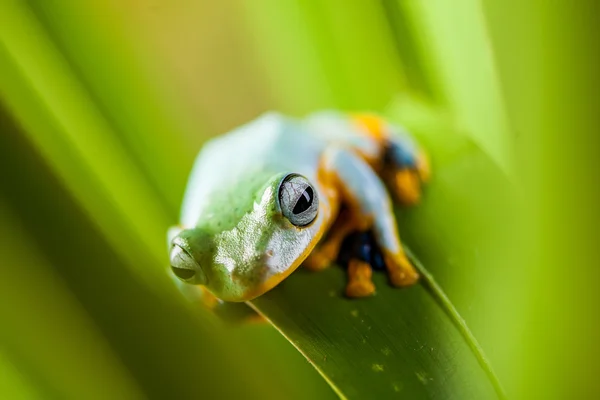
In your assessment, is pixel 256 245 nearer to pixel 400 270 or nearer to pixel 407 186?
pixel 400 270

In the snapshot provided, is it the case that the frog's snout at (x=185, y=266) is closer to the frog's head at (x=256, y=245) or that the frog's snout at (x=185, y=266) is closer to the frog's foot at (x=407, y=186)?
the frog's head at (x=256, y=245)

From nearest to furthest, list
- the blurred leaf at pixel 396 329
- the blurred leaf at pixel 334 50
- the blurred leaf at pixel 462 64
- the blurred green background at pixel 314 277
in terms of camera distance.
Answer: the blurred leaf at pixel 396 329, the blurred green background at pixel 314 277, the blurred leaf at pixel 462 64, the blurred leaf at pixel 334 50

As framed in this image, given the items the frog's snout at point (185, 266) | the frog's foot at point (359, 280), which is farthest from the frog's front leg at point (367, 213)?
the frog's snout at point (185, 266)

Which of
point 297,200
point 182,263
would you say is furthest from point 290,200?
point 182,263

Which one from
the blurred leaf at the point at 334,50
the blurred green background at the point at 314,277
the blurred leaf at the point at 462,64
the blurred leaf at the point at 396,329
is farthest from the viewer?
the blurred leaf at the point at 334,50

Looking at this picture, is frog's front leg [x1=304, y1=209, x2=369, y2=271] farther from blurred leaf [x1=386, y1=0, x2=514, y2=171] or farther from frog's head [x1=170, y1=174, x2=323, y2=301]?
blurred leaf [x1=386, y1=0, x2=514, y2=171]

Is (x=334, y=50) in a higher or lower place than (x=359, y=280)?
higher

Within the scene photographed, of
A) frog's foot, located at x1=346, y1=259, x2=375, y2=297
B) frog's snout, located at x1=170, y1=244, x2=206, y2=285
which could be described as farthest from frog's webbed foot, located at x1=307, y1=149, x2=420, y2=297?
frog's snout, located at x1=170, y1=244, x2=206, y2=285

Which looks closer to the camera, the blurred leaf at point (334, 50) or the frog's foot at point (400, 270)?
the frog's foot at point (400, 270)
